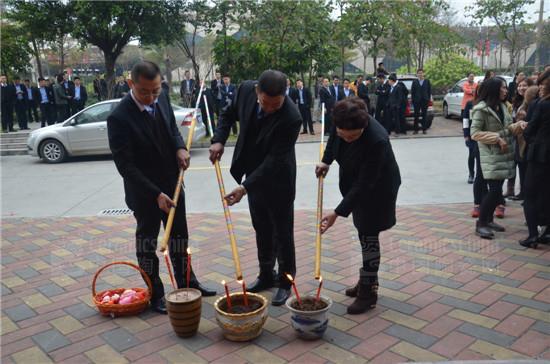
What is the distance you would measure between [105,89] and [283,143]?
60.7 ft

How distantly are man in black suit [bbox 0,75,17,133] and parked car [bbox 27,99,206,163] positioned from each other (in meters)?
4.47

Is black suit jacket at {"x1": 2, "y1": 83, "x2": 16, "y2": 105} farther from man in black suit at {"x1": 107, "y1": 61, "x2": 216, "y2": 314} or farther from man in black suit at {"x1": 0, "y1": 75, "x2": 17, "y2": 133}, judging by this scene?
man in black suit at {"x1": 107, "y1": 61, "x2": 216, "y2": 314}

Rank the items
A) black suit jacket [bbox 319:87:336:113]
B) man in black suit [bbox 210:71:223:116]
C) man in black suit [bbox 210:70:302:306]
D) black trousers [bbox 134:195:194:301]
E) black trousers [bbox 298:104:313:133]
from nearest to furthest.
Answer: man in black suit [bbox 210:70:302:306] → black trousers [bbox 134:195:194:301] → black suit jacket [bbox 319:87:336:113] → black trousers [bbox 298:104:313:133] → man in black suit [bbox 210:71:223:116]

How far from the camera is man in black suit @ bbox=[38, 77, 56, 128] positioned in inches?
617

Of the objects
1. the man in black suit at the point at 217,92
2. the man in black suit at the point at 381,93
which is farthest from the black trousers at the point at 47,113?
the man in black suit at the point at 381,93

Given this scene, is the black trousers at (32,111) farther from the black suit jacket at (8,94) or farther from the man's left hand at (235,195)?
the man's left hand at (235,195)

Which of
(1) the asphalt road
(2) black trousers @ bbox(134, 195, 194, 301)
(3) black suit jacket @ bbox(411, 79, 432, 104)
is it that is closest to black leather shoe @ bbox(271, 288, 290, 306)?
(2) black trousers @ bbox(134, 195, 194, 301)

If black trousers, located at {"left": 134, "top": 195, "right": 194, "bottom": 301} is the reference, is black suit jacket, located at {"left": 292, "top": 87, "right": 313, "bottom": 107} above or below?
above

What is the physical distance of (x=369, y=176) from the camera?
10.7 feet

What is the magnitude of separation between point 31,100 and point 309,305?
655 inches

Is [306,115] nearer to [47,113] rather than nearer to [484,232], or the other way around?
[47,113]

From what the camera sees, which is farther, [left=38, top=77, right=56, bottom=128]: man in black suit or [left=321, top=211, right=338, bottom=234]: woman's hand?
[left=38, top=77, right=56, bottom=128]: man in black suit

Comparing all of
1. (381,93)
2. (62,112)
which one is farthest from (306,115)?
(62,112)

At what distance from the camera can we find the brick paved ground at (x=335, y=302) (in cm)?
307
